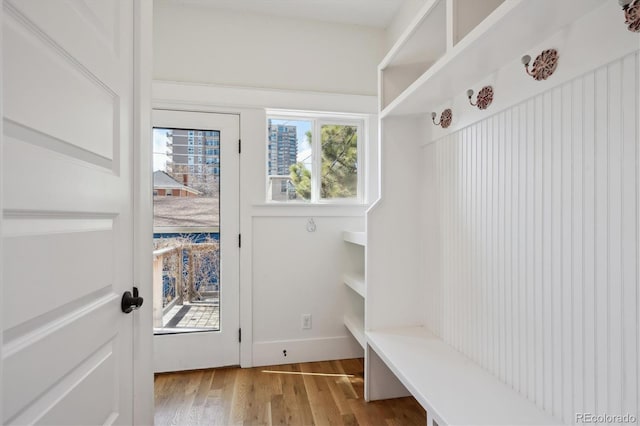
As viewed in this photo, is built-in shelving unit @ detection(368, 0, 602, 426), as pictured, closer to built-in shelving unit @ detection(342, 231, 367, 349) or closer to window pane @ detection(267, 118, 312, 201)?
built-in shelving unit @ detection(342, 231, 367, 349)

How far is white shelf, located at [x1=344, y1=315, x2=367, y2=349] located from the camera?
221cm

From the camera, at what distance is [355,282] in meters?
2.29

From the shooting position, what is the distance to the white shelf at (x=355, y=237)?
216cm

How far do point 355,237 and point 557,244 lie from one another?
135 centimetres

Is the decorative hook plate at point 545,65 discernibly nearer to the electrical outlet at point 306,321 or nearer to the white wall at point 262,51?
the white wall at point 262,51

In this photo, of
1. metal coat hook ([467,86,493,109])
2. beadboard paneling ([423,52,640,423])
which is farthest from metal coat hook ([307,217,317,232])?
metal coat hook ([467,86,493,109])

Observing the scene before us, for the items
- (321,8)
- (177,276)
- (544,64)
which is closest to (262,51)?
(321,8)

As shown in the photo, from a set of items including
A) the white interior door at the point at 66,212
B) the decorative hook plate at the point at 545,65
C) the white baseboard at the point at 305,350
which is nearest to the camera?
the white interior door at the point at 66,212

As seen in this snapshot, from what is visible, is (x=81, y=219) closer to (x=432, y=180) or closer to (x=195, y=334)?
(x=432, y=180)

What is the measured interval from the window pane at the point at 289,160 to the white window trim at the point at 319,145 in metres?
0.03

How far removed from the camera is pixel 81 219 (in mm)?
783

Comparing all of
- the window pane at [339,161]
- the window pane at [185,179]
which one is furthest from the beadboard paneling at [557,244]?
the window pane at [185,179]

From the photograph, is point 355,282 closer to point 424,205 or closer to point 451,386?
point 424,205

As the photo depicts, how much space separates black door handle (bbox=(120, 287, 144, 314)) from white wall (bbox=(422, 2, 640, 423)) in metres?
1.31
